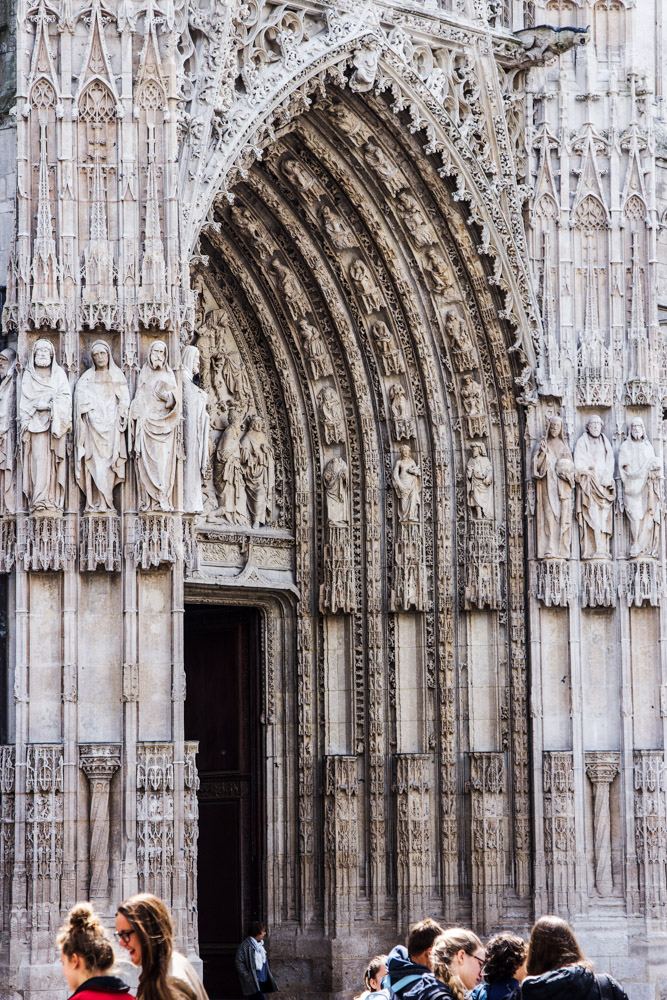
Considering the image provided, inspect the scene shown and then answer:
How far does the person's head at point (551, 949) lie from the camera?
7238mm

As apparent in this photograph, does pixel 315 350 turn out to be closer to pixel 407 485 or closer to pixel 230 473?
pixel 230 473

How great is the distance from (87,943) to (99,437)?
337 inches

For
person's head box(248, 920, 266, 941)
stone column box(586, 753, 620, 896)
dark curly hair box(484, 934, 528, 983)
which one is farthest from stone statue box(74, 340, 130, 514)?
dark curly hair box(484, 934, 528, 983)

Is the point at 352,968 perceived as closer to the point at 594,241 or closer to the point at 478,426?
the point at 478,426

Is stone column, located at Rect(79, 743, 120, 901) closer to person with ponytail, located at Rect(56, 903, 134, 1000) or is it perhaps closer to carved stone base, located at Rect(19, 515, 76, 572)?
carved stone base, located at Rect(19, 515, 76, 572)

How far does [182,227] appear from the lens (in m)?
15.8

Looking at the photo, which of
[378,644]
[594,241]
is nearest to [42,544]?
[378,644]

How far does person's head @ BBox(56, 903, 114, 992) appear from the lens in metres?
6.82

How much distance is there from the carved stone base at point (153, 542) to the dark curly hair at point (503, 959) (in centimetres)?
739

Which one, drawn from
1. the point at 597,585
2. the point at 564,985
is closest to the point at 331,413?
the point at 597,585

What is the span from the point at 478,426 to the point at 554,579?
1.55 m

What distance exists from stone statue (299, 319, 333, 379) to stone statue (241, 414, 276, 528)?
685 mm

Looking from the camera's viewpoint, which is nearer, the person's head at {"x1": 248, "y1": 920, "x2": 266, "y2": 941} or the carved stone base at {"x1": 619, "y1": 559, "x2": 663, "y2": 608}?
the person's head at {"x1": 248, "y1": 920, "x2": 266, "y2": 941}

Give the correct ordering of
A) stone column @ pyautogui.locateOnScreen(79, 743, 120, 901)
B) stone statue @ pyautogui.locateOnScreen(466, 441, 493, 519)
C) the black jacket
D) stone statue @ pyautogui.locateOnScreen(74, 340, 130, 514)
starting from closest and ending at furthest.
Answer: the black jacket, stone column @ pyautogui.locateOnScreen(79, 743, 120, 901), stone statue @ pyautogui.locateOnScreen(74, 340, 130, 514), stone statue @ pyautogui.locateOnScreen(466, 441, 493, 519)
